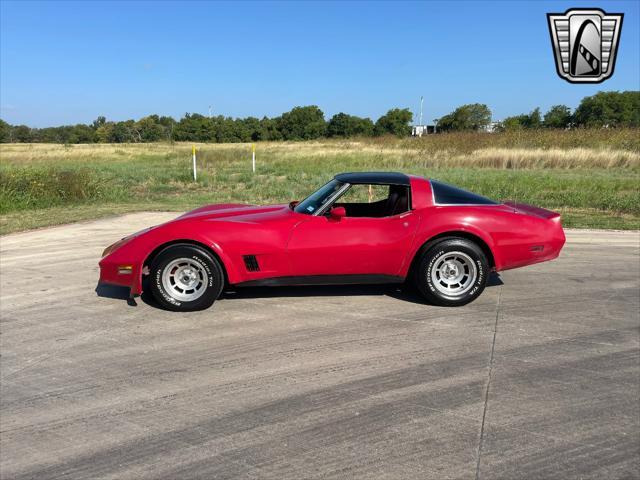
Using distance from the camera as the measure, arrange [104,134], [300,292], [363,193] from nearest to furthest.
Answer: [363,193], [300,292], [104,134]

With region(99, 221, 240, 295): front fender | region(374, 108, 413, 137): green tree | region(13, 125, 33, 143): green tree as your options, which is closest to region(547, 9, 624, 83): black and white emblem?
region(99, 221, 240, 295): front fender

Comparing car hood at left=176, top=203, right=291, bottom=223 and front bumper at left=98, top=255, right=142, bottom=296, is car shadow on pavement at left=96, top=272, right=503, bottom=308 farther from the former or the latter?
car hood at left=176, top=203, right=291, bottom=223

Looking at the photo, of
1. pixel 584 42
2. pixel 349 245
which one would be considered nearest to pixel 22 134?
pixel 584 42

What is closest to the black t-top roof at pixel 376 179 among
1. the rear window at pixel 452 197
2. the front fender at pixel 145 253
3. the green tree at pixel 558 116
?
the rear window at pixel 452 197

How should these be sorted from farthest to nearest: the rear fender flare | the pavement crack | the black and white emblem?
the black and white emblem, the rear fender flare, the pavement crack

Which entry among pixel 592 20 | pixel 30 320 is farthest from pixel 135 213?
pixel 592 20

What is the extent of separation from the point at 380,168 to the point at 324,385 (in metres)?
20.4

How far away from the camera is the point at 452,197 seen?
5.37 meters

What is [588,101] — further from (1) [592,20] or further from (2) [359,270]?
(2) [359,270]

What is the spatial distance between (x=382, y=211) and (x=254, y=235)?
57.6 inches

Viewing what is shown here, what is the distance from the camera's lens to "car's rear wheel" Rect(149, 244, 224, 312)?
4977mm

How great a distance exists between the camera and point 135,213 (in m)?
12.1

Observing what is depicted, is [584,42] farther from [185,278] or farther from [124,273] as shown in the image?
[124,273]

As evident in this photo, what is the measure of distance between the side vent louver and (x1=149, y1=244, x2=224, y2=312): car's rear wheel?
0.84ft
